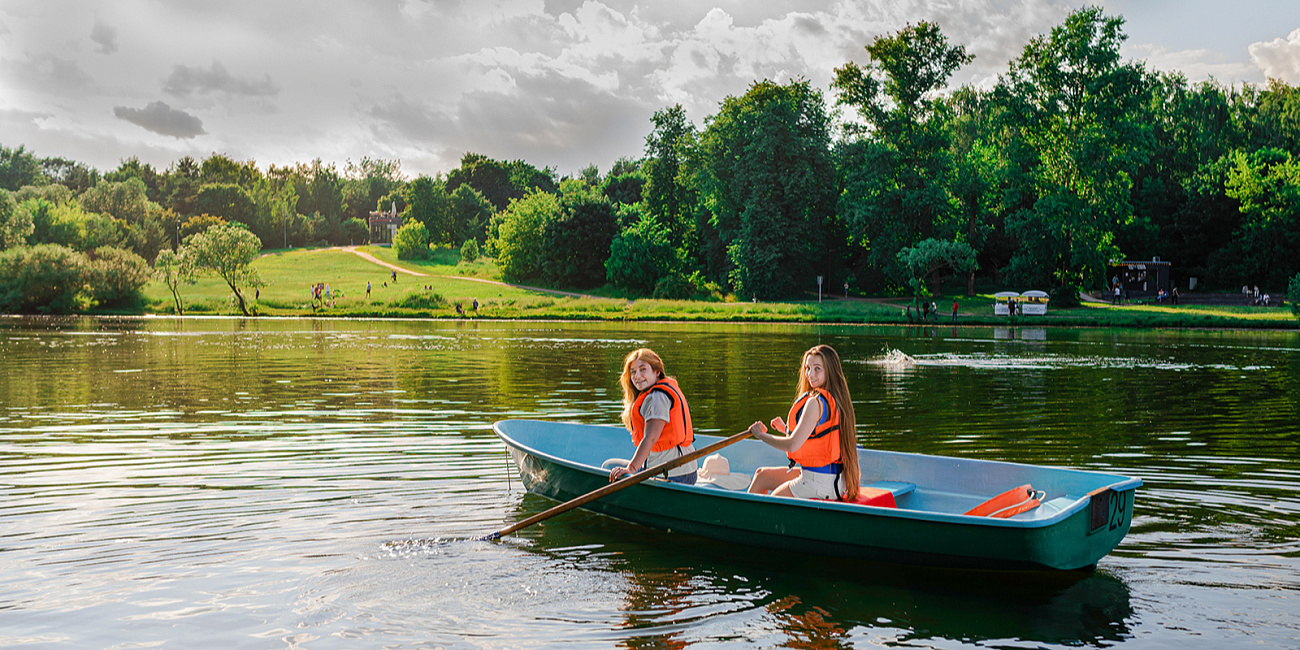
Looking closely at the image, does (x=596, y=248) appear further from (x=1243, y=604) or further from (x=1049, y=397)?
(x=1243, y=604)

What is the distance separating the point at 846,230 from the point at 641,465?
69541 mm

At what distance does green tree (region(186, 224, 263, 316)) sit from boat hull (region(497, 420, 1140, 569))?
6283 cm

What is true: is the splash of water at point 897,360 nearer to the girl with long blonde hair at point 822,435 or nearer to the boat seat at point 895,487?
the boat seat at point 895,487

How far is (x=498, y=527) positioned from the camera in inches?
393

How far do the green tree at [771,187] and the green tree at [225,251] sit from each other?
112 ft

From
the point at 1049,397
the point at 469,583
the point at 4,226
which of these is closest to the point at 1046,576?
the point at 469,583

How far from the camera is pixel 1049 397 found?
852 inches

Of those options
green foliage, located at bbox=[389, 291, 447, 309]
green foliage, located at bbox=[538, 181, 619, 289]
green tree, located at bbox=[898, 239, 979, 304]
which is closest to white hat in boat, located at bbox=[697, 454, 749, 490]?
green tree, located at bbox=[898, 239, 979, 304]

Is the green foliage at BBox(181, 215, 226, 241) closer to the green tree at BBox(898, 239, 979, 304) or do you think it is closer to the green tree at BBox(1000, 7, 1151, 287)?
the green tree at BBox(898, 239, 979, 304)

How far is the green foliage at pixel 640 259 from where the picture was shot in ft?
247

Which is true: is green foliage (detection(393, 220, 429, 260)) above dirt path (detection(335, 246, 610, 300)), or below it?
above

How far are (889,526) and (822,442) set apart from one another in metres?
0.96

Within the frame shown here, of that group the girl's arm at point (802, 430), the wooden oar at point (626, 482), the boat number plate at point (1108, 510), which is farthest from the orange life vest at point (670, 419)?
the boat number plate at point (1108, 510)

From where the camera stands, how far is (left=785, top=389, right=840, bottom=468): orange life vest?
8445mm
